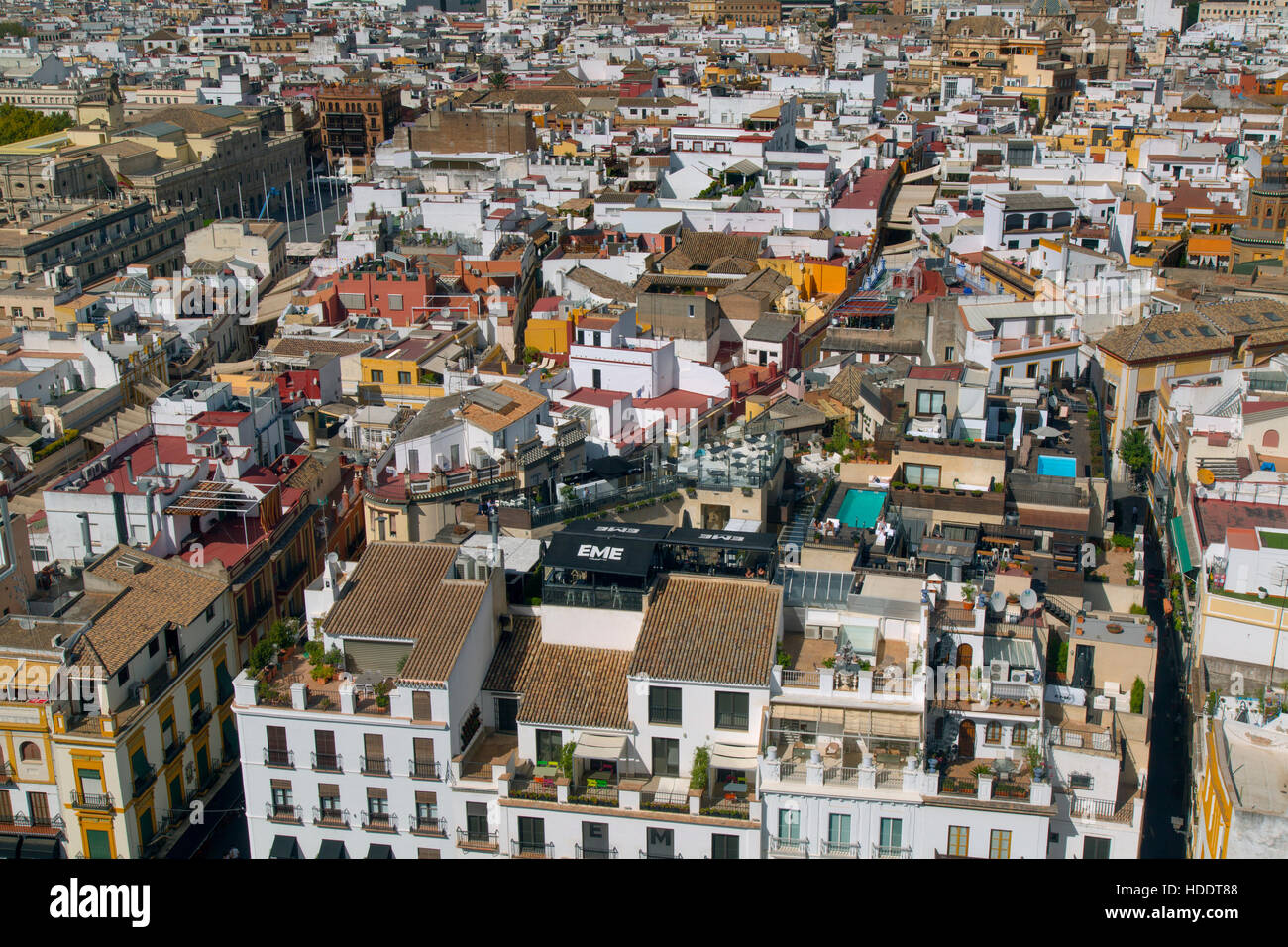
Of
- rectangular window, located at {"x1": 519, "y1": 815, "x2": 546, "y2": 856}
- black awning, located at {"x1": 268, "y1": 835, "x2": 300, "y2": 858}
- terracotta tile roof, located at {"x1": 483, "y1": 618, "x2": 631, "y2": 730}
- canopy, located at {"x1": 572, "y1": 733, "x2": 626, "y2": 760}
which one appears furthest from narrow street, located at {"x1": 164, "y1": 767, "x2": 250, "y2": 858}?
canopy, located at {"x1": 572, "y1": 733, "x2": 626, "y2": 760}

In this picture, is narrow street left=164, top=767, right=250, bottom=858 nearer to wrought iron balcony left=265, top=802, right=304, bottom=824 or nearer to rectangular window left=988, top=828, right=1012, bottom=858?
wrought iron balcony left=265, top=802, right=304, bottom=824

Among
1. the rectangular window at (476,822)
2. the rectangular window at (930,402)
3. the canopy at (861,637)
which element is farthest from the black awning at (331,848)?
the rectangular window at (930,402)

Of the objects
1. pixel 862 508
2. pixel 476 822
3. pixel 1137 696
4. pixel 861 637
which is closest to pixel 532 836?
pixel 476 822

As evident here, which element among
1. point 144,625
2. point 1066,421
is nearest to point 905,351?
point 1066,421

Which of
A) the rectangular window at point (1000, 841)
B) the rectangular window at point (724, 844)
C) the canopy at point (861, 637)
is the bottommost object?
the rectangular window at point (724, 844)

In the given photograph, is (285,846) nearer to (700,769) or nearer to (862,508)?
(700,769)

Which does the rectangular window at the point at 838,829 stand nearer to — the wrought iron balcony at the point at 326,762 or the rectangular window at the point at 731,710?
the rectangular window at the point at 731,710
